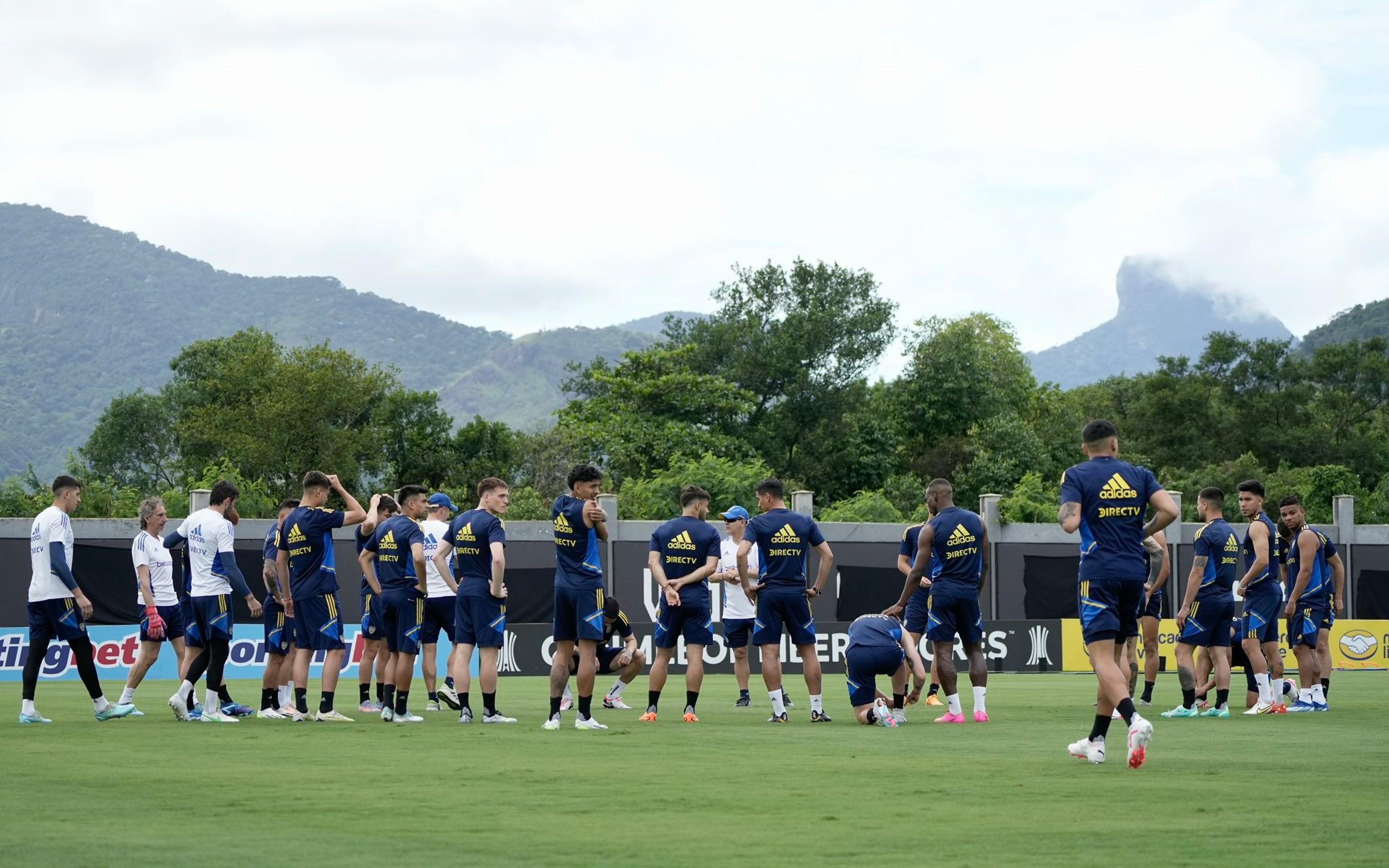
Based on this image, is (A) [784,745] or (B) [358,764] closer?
(B) [358,764]

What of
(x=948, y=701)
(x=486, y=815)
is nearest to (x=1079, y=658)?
(x=948, y=701)

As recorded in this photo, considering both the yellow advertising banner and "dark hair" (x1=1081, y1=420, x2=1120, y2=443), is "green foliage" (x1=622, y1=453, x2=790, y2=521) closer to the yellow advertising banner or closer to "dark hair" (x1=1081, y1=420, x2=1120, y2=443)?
the yellow advertising banner

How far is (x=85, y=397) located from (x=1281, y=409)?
137 meters

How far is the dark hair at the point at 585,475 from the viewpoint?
12547 mm

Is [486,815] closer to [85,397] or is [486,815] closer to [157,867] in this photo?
[157,867]

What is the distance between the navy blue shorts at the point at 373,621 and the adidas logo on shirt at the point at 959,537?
5.14m

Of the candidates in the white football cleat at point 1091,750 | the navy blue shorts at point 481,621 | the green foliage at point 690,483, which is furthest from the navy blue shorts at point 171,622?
the green foliage at point 690,483

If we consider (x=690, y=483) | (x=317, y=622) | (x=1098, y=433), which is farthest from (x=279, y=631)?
(x=690, y=483)

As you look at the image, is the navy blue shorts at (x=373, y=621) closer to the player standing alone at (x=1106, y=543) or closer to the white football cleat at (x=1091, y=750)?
the white football cleat at (x=1091, y=750)

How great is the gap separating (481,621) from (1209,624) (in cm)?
677

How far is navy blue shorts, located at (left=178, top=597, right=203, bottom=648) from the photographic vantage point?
13.9 metres

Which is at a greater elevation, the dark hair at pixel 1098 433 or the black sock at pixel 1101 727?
the dark hair at pixel 1098 433

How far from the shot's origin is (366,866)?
6.06m

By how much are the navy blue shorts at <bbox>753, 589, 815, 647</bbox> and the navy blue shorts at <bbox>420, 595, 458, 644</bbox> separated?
3.34m
